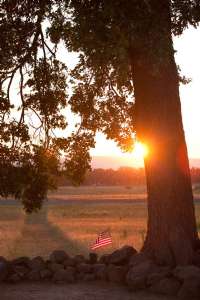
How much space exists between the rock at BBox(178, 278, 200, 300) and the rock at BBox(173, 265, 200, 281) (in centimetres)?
15

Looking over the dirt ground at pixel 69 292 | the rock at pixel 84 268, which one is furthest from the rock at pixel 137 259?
the rock at pixel 84 268

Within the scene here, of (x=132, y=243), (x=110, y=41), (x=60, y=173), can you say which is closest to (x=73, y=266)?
(x=60, y=173)

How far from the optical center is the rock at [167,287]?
1532 centimetres

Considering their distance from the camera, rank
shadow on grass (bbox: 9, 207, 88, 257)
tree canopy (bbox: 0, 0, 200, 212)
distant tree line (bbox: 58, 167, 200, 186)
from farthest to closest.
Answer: distant tree line (bbox: 58, 167, 200, 186) < shadow on grass (bbox: 9, 207, 88, 257) < tree canopy (bbox: 0, 0, 200, 212)

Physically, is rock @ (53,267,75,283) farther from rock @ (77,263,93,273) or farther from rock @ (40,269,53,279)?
rock @ (77,263,93,273)

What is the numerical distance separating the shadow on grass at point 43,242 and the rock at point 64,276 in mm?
8357

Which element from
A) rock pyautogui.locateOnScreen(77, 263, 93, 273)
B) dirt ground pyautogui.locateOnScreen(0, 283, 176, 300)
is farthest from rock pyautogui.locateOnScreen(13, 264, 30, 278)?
rock pyautogui.locateOnScreen(77, 263, 93, 273)

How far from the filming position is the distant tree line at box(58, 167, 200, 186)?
464 feet

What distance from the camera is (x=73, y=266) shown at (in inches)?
708

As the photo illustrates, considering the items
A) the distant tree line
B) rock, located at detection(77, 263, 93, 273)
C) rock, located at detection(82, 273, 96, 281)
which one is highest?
the distant tree line

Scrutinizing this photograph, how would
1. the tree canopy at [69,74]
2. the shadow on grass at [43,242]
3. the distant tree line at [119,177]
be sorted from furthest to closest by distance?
the distant tree line at [119,177]
the shadow on grass at [43,242]
the tree canopy at [69,74]

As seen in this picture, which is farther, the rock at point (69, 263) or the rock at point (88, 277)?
the rock at point (69, 263)

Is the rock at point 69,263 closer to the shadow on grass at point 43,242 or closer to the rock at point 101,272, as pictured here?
the rock at point 101,272

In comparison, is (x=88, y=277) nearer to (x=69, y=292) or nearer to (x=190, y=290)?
(x=69, y=292)
